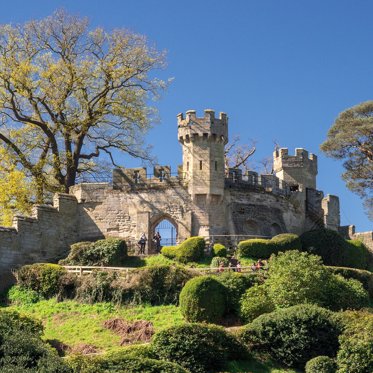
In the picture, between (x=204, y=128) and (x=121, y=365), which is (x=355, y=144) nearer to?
(x=204, y=128)

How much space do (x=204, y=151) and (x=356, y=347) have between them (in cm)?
1989

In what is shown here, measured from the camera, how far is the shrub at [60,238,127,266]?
4359 centimetres

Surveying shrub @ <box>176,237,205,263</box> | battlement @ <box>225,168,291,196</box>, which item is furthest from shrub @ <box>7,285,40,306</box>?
battlement @ <box>225,168,291,196</box>

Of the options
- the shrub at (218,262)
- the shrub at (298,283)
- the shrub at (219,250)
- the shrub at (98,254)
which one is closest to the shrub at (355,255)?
the shrub at (219,250)

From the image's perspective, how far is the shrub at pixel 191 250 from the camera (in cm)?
4447

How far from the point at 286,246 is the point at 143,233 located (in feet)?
26.2

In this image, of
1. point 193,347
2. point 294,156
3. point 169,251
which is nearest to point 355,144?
point 294,156

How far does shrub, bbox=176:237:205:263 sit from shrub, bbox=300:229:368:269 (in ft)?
19.5

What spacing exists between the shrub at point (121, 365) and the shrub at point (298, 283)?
378 inches

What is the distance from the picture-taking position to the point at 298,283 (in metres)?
36.7

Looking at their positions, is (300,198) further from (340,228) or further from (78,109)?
(78,109)

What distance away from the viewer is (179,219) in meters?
47.6

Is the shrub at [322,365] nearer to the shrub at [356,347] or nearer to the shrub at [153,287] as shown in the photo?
the shrub at [356,347]

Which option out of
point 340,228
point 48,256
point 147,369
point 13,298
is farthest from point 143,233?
point 147,369
